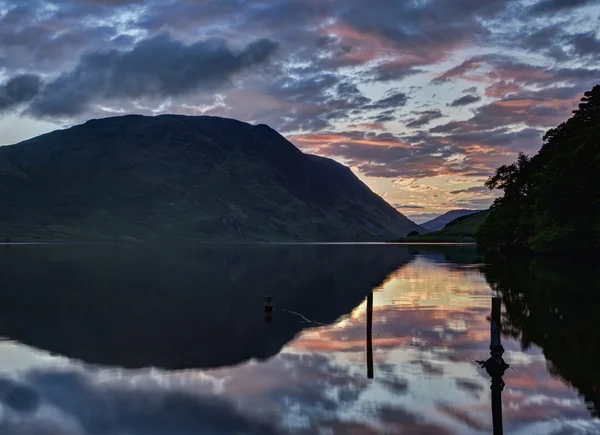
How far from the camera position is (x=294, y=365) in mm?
28062

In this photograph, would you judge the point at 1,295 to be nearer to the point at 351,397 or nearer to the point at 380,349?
the point at 380,349

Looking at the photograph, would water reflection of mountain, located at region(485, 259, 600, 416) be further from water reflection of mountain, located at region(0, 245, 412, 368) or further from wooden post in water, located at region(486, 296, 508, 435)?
water reflection of mountain, located at region(0, 245, 412, 368)

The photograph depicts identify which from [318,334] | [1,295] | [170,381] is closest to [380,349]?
[318,334]

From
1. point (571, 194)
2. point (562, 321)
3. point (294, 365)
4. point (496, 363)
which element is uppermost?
point (571, 194)

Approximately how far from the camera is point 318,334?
3691 centimetres

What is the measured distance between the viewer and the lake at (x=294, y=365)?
19.5 m

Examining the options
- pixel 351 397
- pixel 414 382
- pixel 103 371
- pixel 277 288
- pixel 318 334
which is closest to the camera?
pixel 351 397

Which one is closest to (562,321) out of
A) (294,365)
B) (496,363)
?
(496,363)

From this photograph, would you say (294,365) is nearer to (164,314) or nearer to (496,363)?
(496,363)

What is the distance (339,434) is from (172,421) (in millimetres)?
5773

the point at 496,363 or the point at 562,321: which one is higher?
the point at 562,321

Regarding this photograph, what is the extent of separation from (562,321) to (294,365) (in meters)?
20.3

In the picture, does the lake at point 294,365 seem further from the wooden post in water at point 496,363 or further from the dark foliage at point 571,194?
the dark foliage at point 571,194

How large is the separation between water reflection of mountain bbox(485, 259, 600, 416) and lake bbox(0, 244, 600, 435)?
152mm
